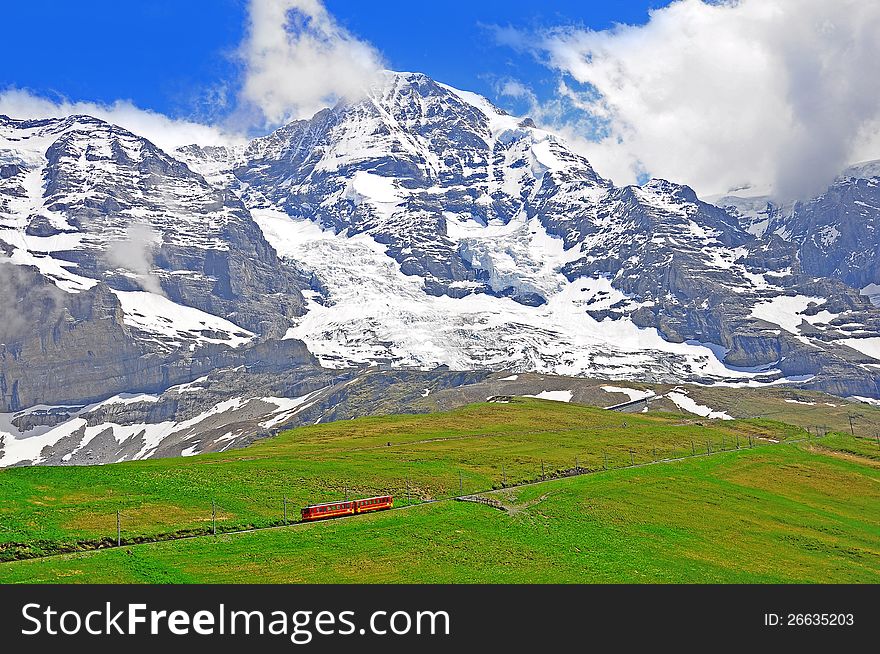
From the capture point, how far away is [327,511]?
68875 mm

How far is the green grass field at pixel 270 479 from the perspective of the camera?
61263 mm

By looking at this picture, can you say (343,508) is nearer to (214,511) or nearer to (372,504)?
(372,504)

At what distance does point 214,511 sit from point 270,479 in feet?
76.2

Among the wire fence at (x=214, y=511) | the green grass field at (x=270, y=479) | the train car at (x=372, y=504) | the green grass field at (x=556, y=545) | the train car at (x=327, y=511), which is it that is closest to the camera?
the green grass field at (x=556, y=545)

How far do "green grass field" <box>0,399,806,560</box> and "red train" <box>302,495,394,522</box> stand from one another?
9.18 ft

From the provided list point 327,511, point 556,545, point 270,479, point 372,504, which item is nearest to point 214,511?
point 327,511

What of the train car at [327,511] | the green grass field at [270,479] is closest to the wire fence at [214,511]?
the green grass field at [270,479]

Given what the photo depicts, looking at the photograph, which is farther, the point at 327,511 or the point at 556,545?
the point at 327,511

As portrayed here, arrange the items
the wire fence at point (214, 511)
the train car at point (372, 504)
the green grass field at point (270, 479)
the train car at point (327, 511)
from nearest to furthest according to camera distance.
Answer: the wire fence at point (214, 511) < the green grass field at point (270, 479) < the train car at point (327, 511) < the train car at point (372, 504)

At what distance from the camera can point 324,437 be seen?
172875 mm

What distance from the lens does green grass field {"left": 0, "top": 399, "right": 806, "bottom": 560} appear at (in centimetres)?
6126

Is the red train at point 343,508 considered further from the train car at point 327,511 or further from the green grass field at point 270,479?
the green grass field at point 270,479

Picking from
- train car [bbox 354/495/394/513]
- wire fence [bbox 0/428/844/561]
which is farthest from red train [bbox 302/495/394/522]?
wire fence [bbox 0/428/844/561]

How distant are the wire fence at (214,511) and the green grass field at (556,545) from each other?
3.40 m
